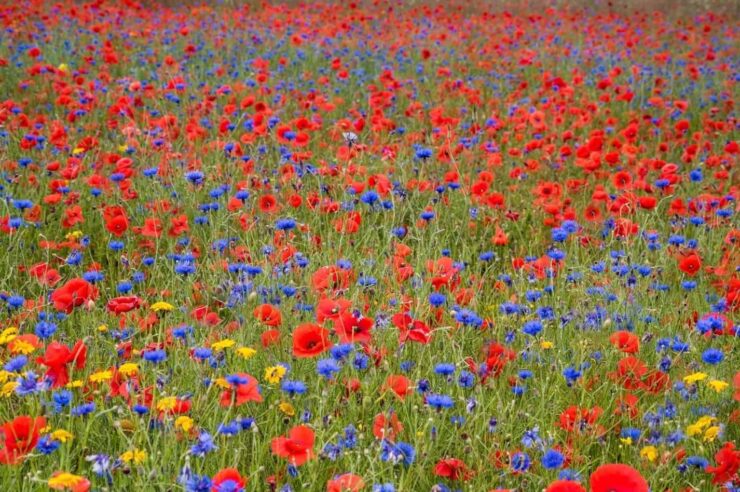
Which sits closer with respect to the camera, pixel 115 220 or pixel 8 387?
pixel 8 387

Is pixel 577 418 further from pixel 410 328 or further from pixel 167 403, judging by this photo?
pixel 167 403

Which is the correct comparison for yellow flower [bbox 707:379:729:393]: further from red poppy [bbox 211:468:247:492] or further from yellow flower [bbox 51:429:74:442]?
yellow flower [bbox 51:429:74:442]

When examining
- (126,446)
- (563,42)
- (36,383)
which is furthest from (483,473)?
(563,42)

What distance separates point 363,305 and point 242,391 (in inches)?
30.1

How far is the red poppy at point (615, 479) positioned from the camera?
162 centimetres

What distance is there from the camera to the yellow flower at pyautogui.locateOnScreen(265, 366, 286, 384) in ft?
6.68

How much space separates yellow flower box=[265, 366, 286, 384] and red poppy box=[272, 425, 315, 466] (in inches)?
9.7

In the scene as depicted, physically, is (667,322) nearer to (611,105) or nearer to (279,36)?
(611,105)

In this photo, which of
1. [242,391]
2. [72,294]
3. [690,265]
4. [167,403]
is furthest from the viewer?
[690,265]

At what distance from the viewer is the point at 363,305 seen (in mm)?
2674

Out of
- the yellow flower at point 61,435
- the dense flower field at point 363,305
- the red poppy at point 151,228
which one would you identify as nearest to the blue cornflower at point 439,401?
the dense flower field at point 363,305

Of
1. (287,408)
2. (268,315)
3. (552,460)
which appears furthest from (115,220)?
(552,460)

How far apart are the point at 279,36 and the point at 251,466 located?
307 inches

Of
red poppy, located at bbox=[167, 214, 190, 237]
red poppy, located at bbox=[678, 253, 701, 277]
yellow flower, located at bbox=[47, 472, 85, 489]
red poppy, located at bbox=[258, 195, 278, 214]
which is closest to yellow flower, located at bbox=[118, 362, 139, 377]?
yellow flower, located at bbox=[47, 472, 85, 489]
